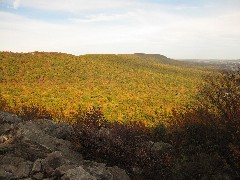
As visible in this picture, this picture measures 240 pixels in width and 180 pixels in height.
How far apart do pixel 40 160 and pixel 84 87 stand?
28.9 metres

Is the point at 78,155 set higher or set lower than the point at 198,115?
lower

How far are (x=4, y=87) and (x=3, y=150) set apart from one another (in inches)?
991

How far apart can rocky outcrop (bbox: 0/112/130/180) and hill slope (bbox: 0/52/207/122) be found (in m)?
10.9

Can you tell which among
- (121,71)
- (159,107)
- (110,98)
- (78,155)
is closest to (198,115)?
(78,155)

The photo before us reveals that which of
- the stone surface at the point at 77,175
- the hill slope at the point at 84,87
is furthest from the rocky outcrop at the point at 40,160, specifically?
the hill slope at the point at 84,87

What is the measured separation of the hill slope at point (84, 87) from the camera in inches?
1002

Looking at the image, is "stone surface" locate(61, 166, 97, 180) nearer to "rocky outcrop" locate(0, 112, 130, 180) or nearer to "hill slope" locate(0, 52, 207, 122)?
A: "rocky outcrop" locate(0, 112, 130, 180)

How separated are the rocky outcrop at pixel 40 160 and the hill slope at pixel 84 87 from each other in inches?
428

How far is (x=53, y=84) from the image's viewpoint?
36562 mm

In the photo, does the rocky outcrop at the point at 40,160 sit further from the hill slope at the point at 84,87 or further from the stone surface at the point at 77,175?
the hill slope at the point at 84,87

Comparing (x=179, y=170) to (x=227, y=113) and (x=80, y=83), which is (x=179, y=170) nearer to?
(x=227, y=113)

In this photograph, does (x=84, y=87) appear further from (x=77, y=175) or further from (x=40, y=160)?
(x=77, y=175)

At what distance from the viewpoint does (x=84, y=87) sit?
36438 mm

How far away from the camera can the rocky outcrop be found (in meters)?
7.09
